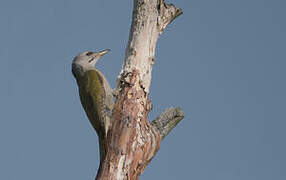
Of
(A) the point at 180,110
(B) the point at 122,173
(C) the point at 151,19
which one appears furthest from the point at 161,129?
(C) the point at 151,19

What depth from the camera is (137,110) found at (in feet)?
20.2

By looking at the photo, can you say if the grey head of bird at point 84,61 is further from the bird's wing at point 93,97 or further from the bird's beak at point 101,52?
the bird's wing at point 93,97

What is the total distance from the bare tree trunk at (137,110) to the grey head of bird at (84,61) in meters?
1.19

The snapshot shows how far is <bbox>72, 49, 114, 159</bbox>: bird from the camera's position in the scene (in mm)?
6234

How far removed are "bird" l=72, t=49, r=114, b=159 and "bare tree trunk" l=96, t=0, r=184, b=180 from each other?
151mm

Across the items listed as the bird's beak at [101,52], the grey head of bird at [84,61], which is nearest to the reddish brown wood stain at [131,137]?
the grey head of bird at [84,61]

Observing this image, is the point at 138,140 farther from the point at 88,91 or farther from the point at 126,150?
the point at 88,91

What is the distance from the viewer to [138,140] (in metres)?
5.99

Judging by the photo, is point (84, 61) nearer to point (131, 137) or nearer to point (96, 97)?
point (96, 97)

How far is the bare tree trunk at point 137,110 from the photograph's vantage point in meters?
5.83

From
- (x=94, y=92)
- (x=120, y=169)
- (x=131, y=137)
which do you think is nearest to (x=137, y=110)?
(x=131, y=137)

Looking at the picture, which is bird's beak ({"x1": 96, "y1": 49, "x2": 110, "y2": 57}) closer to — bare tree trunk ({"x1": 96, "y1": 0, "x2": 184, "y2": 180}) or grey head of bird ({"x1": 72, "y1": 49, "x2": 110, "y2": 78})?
grey head of bird ({"x1": 72, "y1": 49, "x2": 110, "y2": 78})

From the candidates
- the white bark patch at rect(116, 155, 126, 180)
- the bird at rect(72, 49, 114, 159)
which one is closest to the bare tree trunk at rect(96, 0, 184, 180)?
the white bark patch at rect(116, 155, 126, 180)

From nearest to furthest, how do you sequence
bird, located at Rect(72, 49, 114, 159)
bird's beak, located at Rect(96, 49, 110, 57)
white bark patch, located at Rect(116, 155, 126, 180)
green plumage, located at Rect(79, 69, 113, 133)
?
white bark patch, located at Rect(116, 155, 126, 180)
bird, located at Rect(72, 49, 114, 159)
green plumage, located at Rect(79, 69, 113, 133)
bird's beak, located at Rect(96, 49, 110, 57)
